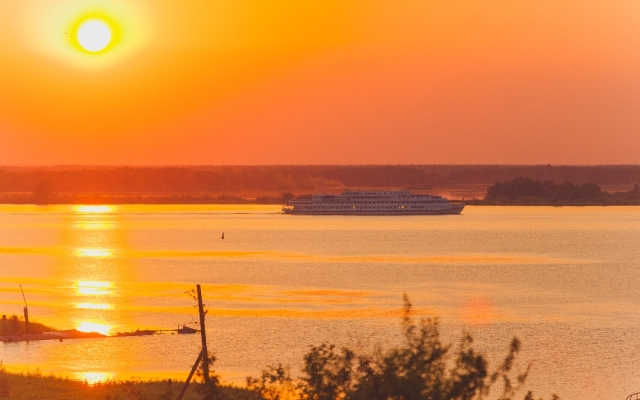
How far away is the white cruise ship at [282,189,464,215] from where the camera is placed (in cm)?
14775

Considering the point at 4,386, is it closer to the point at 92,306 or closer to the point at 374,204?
the point at 92,306

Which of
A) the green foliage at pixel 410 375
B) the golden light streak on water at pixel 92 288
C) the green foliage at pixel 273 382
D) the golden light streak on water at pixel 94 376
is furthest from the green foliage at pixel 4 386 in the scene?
the golden light streak on water at pixel 92 288

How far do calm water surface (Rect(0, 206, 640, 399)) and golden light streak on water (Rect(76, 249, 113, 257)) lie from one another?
306 mm

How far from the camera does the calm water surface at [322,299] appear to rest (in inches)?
1123

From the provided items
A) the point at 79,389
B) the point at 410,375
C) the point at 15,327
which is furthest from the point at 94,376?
the point at 410,375

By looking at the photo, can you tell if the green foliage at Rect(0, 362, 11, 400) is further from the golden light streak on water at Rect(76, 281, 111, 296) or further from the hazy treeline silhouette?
the golden light streak on water at Rect(76, 281, 111, 296)

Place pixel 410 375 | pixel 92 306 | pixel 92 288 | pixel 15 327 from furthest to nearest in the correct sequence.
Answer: pixel 92 288 → pixel 92 306 → pixel 15 327 → pixel 410 375

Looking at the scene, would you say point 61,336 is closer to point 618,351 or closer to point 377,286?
point 618,351

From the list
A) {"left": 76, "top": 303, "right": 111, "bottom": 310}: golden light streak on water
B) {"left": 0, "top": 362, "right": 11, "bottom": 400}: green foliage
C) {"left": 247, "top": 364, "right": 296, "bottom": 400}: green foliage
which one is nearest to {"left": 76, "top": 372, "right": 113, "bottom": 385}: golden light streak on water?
{"left": 0, "top": 362, "right": 11, "bottom": 400}: green foliage

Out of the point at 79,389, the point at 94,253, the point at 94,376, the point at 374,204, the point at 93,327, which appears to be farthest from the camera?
the point at 374,204

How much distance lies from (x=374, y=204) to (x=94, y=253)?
74213 mm

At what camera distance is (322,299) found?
146 ft

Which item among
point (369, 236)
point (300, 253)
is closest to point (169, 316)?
point (300, 253)

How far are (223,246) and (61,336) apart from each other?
190ft
